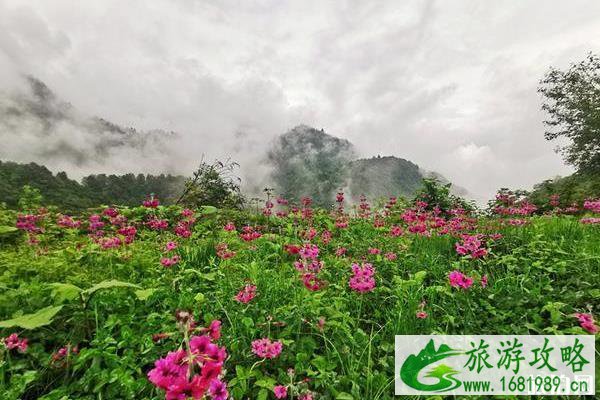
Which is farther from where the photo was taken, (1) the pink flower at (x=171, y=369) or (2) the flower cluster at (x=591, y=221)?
(2) the flower cluster at (x=591, y=221)

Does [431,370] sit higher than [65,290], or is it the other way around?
→ [65,290]

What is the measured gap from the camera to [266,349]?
239cm

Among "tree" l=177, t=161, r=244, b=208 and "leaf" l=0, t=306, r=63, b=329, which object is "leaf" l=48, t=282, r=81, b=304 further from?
"tree" l=177, t=161, r=244, b=208

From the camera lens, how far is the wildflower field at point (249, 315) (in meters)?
2.24

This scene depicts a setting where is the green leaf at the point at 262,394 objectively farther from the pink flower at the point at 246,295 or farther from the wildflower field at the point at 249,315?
the pink flower at the point at 246,295

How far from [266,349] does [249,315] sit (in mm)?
671

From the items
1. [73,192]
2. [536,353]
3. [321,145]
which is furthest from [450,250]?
[321,145]

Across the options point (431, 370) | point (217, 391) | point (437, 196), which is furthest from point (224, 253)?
point (437, 196)

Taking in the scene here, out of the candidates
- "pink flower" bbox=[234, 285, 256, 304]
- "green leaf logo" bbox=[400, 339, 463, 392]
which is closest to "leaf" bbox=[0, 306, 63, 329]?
"pink flower" bbox=[234, 285, 256, 304]

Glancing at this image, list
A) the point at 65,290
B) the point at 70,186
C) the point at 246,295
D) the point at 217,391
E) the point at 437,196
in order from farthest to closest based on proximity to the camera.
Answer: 1. the point at 70,186
2. the point at 437,196
3. the point at 246,295
4. the point at 65,290
5. the point at 217,391

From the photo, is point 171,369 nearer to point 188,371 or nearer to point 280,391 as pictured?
point 188,371

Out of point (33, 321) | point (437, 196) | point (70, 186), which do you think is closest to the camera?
point (33, 321)

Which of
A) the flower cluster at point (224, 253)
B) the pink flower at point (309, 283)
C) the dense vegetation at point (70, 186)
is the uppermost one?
the dense vegetation at point (70, 186)

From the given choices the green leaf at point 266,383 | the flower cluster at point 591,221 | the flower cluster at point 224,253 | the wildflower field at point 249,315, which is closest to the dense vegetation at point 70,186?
the flower cluster at point 224,253
